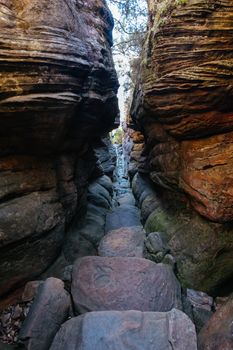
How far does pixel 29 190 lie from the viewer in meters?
6.43

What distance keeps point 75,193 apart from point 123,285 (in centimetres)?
313

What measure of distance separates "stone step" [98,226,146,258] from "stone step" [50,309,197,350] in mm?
2992

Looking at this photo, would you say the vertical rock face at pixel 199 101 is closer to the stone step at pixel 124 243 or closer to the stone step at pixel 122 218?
the stone step at pixel 124 243

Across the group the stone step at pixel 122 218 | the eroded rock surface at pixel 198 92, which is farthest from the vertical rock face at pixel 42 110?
the stone step at pixel 122 218

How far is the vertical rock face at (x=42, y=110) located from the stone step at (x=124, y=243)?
1.41 m

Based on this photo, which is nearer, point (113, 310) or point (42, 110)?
point (113, 310)

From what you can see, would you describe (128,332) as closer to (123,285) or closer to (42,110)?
(123,285)

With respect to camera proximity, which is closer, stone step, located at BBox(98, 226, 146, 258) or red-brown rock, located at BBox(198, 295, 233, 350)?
red-brown rock, located at BBox(198, 295, 233, 350)

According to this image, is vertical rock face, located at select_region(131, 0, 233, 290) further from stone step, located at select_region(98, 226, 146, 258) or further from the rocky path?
stone step, located at select_region(98, 226, 146, 258)

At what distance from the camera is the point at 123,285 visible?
5.74 meters

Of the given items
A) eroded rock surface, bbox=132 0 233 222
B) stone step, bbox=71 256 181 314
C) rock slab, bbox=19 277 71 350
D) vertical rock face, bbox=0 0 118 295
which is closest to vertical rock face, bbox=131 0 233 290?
eroded rock surface, bbox=132 0 233 222

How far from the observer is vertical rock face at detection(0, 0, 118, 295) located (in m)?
5.05

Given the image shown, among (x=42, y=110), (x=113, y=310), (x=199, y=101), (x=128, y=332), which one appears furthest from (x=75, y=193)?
(x=128, y=332)

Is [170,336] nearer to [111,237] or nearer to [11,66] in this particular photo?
[111,237]
